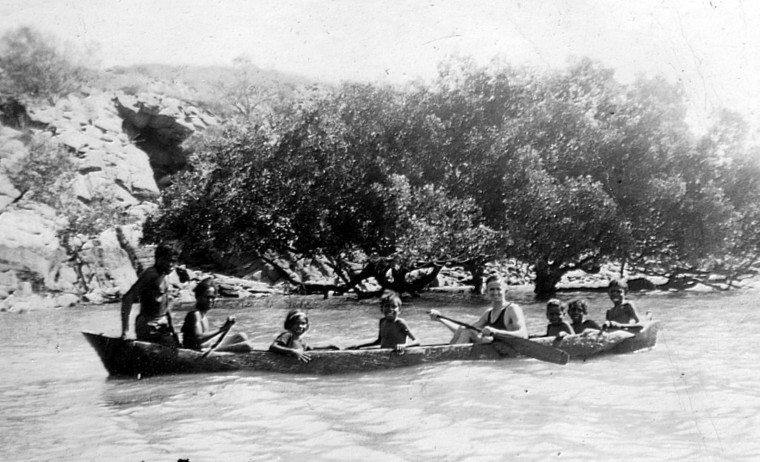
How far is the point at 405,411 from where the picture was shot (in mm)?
4812

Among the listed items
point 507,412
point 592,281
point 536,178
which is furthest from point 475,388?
point 592,281

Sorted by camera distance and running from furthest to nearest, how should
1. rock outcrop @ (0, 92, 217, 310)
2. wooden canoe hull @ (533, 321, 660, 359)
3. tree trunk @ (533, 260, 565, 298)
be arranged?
tree trunk @ (533, 260, 565, 298)
rock outcrop @ (0, 92, 217, 310)
wooden canoe hull @ (533, 321, 660, 359)

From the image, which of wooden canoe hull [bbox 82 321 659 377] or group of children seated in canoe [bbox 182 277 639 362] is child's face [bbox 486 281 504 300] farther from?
wooden canoe hull [bbox 82 321 659 377]

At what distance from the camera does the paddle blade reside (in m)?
6.06

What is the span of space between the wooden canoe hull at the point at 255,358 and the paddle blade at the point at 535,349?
160 mm

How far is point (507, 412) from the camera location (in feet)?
15.6

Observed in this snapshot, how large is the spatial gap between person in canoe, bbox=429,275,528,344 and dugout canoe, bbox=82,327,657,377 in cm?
18

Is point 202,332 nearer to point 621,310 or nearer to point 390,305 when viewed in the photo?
point 390,305

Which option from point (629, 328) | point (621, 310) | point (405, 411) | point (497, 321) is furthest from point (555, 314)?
point (405, 411)

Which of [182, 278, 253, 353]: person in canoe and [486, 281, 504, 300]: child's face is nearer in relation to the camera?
[182, 278, 253, 353]: person in canoe

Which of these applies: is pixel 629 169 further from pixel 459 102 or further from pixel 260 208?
pixel 260 208

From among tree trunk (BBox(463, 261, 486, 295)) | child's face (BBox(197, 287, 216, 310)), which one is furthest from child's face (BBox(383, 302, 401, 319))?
tree trunk (BBox(463, 261, 486, 295))

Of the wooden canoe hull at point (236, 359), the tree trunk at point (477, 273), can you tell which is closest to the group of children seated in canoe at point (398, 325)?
the wooden canoe hull at point (236, 359)

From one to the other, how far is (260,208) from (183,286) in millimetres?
3295
